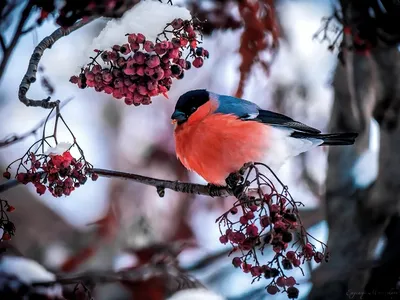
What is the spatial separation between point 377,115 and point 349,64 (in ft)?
1.15

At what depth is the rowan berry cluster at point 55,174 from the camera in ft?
6.46

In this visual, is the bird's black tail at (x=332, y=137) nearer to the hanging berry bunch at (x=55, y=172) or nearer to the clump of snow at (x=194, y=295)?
the clump of snow at (x=194, y=295)

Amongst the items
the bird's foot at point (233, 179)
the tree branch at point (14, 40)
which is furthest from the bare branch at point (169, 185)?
the tree branch at point (14, 40)

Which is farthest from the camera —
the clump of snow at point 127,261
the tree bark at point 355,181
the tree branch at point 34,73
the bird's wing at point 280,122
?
the clump of snow at point 127,261

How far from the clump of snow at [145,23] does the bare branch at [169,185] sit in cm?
46

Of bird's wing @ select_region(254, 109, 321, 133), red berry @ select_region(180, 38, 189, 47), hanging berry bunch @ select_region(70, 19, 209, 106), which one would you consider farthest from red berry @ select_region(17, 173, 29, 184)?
bird's wing @ select_region(254, 109, 321, 133)

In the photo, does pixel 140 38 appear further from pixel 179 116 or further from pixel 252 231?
pixel 179 116

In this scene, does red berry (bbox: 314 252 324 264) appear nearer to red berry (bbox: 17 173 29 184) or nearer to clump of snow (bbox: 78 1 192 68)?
clump of snow (bbox: 78 1 192 68)

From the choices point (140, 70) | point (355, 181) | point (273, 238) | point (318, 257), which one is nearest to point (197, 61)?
point (140, 70)

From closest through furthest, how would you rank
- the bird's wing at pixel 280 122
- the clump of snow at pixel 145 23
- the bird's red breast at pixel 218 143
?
the clump of snow at pixel 145 23, the bird's red breast at pixel 218 143, the bird's wing at pixel 280 122

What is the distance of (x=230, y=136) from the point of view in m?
2.72

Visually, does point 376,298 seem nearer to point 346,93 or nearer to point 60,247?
point 346,93

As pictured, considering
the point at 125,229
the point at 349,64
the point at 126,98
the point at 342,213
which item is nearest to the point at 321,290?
the point at 342,213

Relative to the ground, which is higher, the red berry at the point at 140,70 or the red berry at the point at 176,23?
the red berry at the point at 176,23
